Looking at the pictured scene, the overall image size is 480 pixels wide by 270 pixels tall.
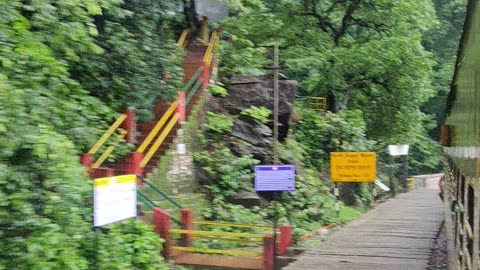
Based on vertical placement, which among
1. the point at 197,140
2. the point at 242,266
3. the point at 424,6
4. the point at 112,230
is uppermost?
the point at 424,6

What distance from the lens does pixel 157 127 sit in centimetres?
1455

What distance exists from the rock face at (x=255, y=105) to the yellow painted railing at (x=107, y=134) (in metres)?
3.81

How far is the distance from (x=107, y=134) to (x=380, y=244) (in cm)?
590

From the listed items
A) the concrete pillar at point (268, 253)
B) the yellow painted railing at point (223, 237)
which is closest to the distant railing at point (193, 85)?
the yellow painted railing at point (223, 237)

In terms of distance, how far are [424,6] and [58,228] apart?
63.5ft

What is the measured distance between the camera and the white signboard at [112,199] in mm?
7570

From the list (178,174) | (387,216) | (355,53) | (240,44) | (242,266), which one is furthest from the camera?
(355,53)

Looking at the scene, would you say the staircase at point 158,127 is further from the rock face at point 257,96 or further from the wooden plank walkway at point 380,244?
the wooden plank walkway at point 380,244

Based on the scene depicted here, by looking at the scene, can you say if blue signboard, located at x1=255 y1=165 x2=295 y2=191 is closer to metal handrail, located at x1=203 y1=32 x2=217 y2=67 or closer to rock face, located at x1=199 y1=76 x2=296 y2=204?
rock face, located at x1=199 y1=76 x2=296 y2=204

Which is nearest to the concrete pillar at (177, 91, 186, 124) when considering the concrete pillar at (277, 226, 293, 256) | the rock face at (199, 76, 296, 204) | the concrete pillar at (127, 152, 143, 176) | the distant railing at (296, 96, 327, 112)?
the rock face at (199, 76, 296, 204)

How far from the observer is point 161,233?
11195 millimetres

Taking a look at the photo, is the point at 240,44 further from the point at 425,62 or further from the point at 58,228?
the point at 58,228

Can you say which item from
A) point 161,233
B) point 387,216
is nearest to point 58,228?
point 161,233

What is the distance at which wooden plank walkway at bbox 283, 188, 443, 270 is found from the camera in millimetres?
10078
